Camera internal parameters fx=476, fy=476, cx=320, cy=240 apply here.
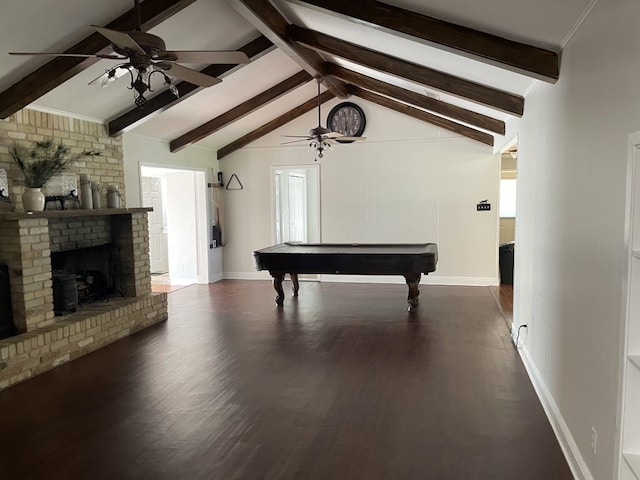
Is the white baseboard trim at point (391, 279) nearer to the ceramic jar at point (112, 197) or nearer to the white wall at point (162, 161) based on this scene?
the white wall at point (162, 161)

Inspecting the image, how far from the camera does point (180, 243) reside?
875cm

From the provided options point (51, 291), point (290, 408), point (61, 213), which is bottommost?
point (290, 408)

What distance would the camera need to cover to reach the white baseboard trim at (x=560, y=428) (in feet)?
8.18

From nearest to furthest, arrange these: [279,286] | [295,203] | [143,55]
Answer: [143,55], [279,286], [295,203]

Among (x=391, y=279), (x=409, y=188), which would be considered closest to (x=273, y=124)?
(x=409, y=188)

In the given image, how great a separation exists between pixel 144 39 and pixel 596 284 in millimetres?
2733

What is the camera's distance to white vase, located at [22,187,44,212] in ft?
14.5

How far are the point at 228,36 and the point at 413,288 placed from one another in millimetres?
3689

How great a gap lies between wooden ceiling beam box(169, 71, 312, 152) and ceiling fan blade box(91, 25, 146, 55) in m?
4.31

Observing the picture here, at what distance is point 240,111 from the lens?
725cm

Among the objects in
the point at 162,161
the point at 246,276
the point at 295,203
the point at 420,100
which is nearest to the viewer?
the point at 420,100

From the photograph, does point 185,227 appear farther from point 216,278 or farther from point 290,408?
point 290,408

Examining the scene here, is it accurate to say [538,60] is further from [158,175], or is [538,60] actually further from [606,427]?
[158,175]

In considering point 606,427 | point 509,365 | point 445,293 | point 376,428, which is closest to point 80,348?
point 376,428
